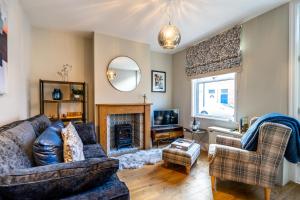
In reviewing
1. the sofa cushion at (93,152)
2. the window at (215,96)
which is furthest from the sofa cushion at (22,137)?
the window at (215,96)

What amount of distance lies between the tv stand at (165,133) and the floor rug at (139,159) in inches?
15.2

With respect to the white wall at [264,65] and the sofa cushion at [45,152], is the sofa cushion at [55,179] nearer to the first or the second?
the sofa cushion at [45,152]

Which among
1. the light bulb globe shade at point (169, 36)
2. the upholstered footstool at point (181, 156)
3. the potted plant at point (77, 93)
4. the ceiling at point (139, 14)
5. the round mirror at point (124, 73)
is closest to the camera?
the light bulb globe shade at point (169, 36)

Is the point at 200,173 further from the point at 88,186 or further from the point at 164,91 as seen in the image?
the point at 164,91

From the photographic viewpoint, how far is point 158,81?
4.68m

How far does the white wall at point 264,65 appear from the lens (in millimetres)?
2412

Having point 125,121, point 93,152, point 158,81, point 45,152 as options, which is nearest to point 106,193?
point 45,152

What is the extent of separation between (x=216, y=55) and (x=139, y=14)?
1803mm

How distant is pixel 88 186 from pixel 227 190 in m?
1.92

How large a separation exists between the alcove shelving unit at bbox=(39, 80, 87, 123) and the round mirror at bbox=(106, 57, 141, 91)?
65 centimetres

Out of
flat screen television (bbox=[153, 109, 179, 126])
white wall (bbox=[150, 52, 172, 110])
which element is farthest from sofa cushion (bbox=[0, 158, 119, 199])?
white wall (bbox=[150, 52, 172, 110])

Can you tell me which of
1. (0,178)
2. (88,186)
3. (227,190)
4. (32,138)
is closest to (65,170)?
(88,186)

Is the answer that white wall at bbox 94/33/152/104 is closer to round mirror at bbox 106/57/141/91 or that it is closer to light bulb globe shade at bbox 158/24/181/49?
round mirror at bbox 106/57/141/91

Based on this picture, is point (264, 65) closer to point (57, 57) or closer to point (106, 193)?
point (106, 193)
